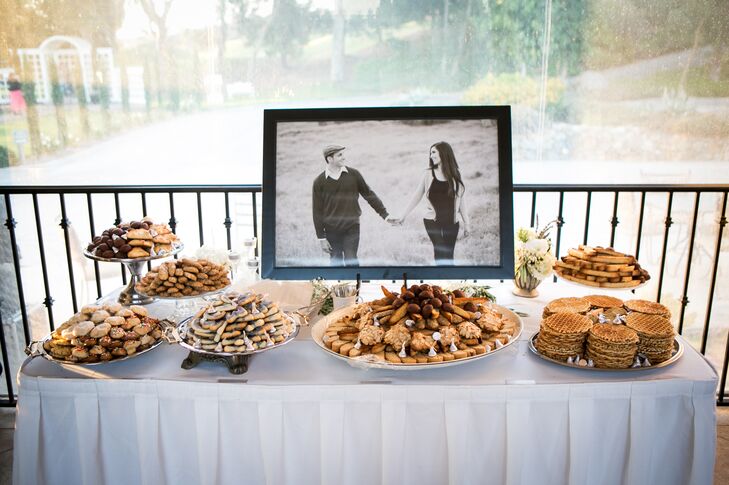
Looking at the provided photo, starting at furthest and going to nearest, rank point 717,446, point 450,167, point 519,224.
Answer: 1. point 519,224
2. point 717,446
3. point 450,167

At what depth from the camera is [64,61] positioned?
6.00m

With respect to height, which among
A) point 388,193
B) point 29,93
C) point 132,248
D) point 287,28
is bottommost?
point 132,248

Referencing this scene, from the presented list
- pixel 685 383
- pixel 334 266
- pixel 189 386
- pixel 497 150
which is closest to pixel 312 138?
pixel 334 266

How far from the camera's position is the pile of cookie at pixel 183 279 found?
1.99 m

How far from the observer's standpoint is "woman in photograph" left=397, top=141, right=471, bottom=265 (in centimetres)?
197

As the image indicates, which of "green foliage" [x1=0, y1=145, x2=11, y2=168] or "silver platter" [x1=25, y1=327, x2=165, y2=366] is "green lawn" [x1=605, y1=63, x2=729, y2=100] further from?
"green foliage" [x1=0, y1=145, x2=11, y2=168]

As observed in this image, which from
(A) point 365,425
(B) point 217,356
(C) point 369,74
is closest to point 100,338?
(B) point 217,356

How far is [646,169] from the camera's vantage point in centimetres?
606

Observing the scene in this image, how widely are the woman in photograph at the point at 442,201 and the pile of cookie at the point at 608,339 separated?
1.45 feet

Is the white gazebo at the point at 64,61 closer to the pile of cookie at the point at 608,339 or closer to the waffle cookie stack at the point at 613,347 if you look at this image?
the pile of cookie at the point at 608,339

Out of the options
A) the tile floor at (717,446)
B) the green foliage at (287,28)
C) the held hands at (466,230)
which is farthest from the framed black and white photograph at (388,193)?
the green foliage at (287,28)

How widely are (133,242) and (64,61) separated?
4934 millimetres

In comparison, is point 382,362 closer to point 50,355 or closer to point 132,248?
point 50,355

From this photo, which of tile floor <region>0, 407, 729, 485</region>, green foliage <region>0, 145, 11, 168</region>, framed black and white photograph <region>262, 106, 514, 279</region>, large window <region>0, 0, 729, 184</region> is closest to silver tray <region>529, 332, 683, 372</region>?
framed black and white photograph <region>262, 106, 514, 279</region>
